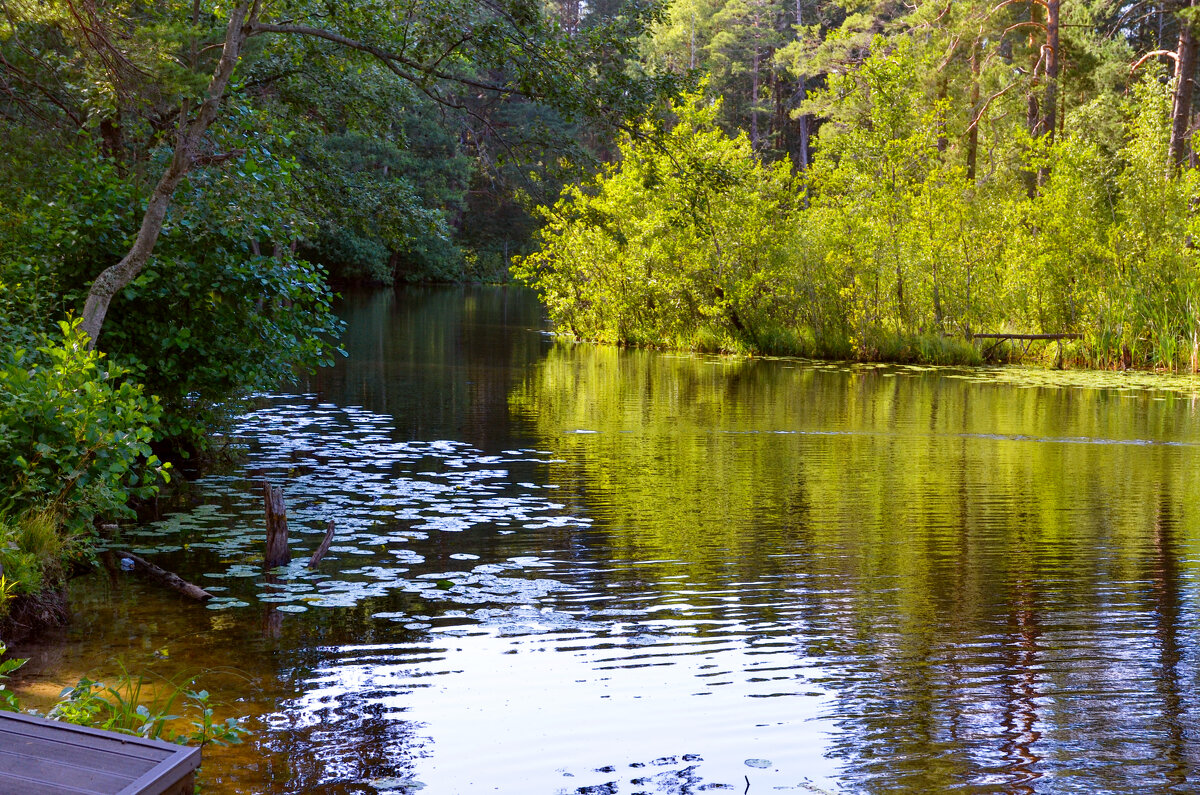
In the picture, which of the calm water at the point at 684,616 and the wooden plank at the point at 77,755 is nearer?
the wooden plank at the point at 77,755

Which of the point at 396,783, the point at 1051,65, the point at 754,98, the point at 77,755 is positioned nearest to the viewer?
the point at 77,755

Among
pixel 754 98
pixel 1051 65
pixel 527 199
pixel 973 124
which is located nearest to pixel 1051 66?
pixel 1051 65

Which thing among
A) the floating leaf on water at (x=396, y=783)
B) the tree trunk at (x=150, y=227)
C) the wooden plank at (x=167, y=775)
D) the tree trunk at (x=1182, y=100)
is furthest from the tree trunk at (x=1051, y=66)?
the wooden plank at (x=167, y=775)

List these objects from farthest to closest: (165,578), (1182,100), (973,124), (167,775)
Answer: (973,124), (1182,100), (165,578), (167,775)

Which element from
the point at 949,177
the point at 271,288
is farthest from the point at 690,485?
the point at 949,177

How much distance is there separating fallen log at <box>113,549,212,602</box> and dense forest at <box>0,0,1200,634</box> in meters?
0.45

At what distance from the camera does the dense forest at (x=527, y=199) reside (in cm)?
887

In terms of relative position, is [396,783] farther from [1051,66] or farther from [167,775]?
[1051,66]

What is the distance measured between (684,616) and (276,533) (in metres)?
2.80

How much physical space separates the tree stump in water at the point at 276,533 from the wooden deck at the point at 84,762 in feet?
13.4

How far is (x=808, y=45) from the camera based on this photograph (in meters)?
53.1

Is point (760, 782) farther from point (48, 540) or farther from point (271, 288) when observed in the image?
point (271, 288)

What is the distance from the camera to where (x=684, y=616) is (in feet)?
22.6

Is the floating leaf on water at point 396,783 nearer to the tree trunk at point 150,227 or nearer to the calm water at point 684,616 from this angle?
the calm water at point 684,616
